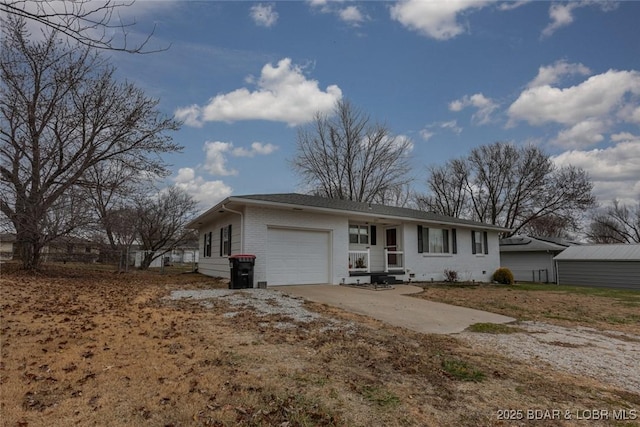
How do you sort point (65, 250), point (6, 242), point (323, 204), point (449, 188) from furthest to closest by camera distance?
point (449, 188), point (65, 250), point (6, 242), point (323, 204)

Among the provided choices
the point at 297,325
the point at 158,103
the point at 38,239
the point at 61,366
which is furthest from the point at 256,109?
the point at 61,366

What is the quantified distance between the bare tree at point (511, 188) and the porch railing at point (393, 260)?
19.5 meters

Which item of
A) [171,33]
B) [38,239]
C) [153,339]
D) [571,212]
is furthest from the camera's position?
[571,212]

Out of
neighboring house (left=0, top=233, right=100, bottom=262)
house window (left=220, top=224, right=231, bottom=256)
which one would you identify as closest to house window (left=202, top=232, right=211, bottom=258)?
house window (left=220, top=224, right=231, bottom=256)

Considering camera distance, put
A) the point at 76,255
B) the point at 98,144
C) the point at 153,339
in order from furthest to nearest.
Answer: the point at 76,255
the point at 98,144
the point at 153,339

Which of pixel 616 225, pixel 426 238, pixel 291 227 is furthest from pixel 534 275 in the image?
pixel 616 225

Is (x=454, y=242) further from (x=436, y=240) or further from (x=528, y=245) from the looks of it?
(x=528, y=245)

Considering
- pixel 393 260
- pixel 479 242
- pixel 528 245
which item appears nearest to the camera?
pixel 393 260

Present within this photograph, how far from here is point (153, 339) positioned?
16.7ft

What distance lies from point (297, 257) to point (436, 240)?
8.13 meters

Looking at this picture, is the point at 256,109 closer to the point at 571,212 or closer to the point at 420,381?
the point at 420,381

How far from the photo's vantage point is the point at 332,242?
543 inches

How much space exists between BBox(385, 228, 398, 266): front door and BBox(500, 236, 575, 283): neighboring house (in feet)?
44.8

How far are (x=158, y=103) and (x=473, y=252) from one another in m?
16.9
